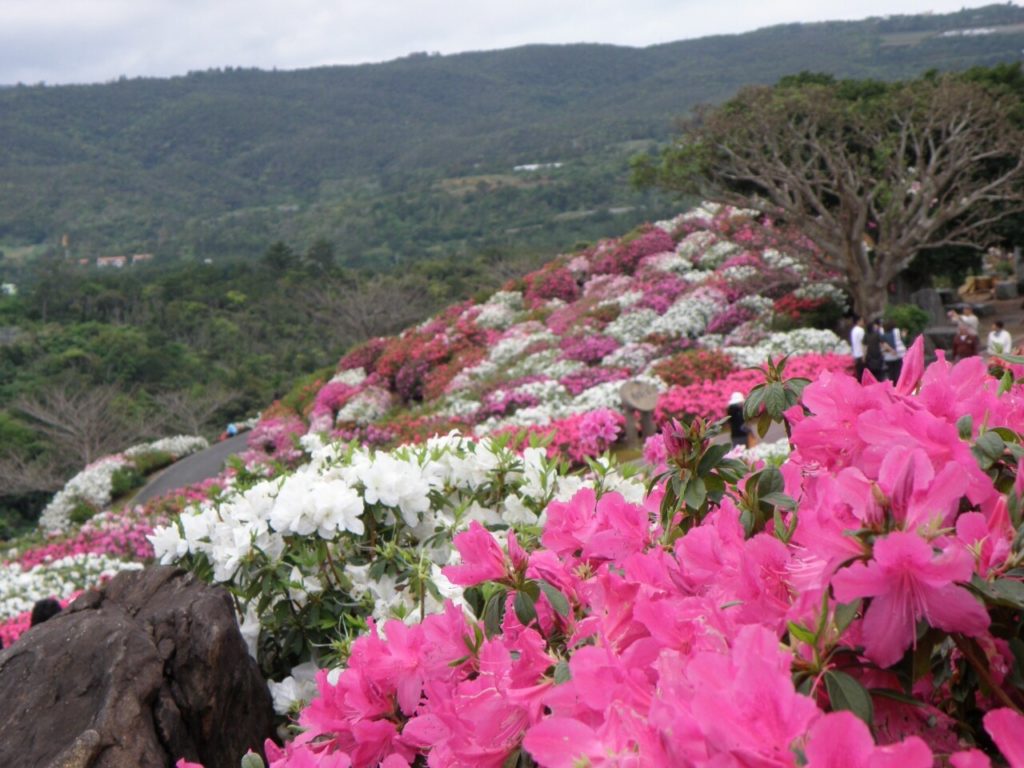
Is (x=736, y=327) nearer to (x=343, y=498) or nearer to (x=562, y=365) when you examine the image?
(x=562, y=365)

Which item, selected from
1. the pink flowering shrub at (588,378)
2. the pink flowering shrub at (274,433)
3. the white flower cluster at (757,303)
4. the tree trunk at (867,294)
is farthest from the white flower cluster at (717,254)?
the pink flowering shrub at (274,433)

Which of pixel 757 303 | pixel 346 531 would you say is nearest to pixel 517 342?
pixel 757 303

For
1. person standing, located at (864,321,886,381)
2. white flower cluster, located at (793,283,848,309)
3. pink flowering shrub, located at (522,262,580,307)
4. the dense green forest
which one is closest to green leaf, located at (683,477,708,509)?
person standing, located at (864,321,886,381)

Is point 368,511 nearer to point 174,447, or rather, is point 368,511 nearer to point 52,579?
point 52,579

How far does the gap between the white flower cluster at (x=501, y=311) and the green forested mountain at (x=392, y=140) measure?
4258 centimetres

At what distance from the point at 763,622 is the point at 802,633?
0.13 m

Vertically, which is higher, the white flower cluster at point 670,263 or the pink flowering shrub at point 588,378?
the white flower cluster at point 670,263

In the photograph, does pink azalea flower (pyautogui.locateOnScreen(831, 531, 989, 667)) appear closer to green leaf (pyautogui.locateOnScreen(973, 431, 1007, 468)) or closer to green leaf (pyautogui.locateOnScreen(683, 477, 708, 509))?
green leaf (pyautogui.locateOnScreen(973, 431, 1007, 468))

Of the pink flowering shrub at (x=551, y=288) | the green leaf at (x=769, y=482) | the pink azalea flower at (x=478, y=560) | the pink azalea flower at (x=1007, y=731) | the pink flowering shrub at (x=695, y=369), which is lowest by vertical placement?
the pink flowering shrub at (x=551, y=288)

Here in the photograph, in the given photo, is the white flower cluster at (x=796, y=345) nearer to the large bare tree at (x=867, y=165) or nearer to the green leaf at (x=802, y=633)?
the large bare tree at (x=867, y=165)

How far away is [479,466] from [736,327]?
13337 millimetres

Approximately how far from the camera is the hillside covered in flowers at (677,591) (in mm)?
825

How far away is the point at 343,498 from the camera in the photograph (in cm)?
249

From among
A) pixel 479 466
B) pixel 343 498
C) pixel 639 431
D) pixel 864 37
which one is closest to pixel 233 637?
pixel 343 498
